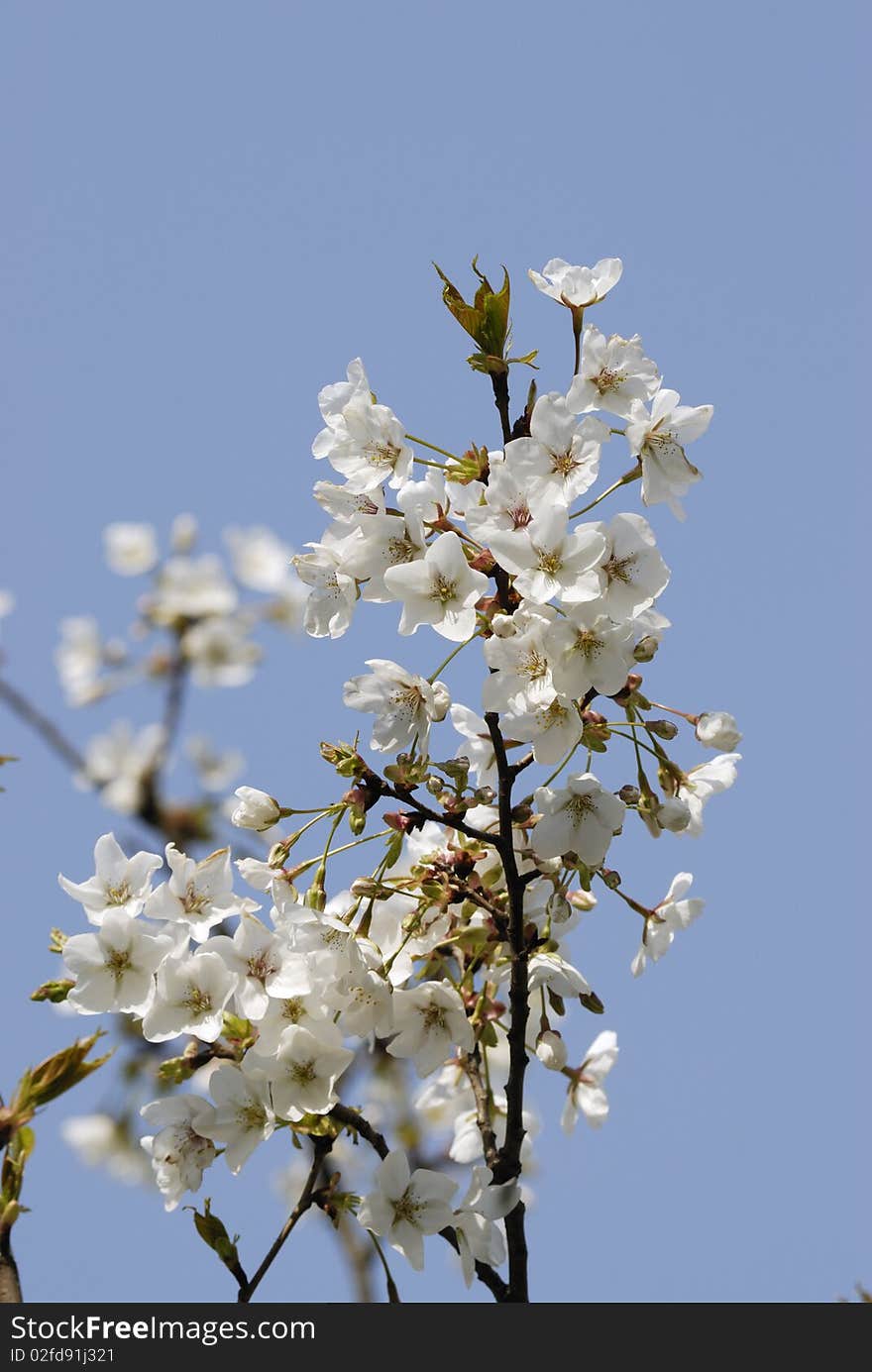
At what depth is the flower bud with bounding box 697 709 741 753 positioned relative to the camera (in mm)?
2578

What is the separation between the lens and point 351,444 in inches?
97.1

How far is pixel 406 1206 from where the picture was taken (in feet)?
7.93

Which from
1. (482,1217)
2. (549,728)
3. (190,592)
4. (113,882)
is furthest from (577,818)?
(190,592)

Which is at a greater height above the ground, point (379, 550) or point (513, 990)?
point (379, 550)

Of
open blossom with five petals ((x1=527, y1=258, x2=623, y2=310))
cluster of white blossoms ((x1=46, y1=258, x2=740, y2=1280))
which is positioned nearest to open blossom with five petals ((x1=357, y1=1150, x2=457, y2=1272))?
cluster of white blossoms ((x1=46, y1=258, x2=740, y2=1280))

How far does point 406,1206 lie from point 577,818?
0.78 m

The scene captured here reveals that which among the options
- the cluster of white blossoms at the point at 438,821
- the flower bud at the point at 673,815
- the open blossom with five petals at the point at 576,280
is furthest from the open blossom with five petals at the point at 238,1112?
the open blossom with five petals at the point at 576,280

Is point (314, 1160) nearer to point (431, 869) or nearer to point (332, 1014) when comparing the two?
point (332, 1014)

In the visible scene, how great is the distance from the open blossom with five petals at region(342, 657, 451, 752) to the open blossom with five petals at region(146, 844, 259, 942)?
0.36 m

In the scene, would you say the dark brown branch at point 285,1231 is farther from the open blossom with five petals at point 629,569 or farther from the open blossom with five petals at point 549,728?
the open blossom with five petals at point 629,569

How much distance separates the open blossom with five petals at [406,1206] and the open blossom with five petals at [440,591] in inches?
37.6

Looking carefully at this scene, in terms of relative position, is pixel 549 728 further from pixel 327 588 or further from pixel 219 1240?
pixel 219 1240

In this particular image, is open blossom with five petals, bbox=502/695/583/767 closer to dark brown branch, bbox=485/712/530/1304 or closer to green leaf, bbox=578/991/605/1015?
dark brown branch, bbox=485/712/530/1304
